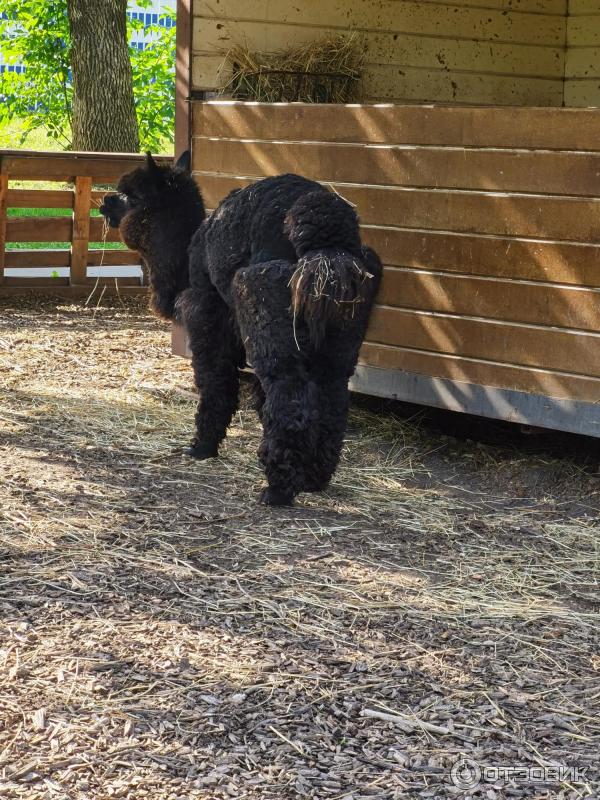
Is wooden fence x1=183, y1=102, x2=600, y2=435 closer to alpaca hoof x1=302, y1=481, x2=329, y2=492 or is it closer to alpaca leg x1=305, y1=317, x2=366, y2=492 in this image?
alpaca leg x1=305, y1=317, x2=366, y2=492

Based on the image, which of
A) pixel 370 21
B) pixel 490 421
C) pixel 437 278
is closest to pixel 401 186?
pixel 437 278

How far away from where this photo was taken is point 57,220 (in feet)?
39.9

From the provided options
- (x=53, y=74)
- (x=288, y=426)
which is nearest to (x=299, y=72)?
(x=288, y=426)

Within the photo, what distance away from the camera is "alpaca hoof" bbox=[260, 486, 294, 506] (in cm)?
573

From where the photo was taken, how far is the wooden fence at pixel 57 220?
1183 centimetres

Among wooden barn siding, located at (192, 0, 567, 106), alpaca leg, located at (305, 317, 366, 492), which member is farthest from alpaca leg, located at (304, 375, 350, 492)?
wooden barn siding, located at (192, 0, 567, 106)

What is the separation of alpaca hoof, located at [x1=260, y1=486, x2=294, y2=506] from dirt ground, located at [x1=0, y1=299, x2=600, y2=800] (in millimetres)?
97

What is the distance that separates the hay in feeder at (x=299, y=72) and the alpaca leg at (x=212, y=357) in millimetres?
2337

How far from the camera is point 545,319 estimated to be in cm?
625

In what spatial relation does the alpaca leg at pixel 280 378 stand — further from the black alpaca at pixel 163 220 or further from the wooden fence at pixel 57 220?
the wooden fence at pixel 57 220

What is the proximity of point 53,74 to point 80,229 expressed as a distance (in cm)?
911

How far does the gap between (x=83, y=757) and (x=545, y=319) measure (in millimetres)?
3844

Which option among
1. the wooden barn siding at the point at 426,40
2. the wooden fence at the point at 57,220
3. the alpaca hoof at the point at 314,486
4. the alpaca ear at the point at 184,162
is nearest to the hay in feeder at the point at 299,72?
the wooden barn siding at the point at 426,40

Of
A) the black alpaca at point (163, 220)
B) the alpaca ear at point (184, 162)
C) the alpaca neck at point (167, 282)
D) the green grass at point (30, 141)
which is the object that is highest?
the alpaca ear at point (184, 162)
